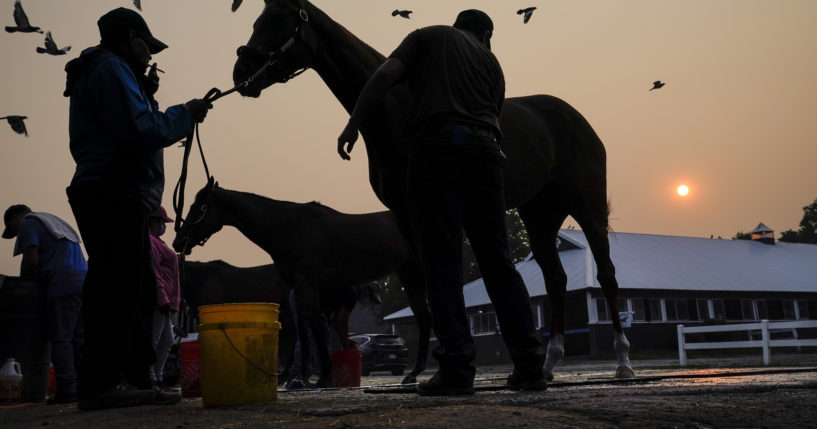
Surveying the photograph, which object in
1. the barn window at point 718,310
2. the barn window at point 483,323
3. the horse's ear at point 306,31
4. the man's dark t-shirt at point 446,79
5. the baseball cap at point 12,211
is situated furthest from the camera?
the barn window at point 483,323

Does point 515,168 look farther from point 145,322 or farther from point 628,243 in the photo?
point 628,243

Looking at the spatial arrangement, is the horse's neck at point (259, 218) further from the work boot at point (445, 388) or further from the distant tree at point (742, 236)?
the distant tree at point (742, 236)

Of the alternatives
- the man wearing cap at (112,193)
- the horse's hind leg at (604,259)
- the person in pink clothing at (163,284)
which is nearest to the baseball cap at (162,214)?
the person in pink clothing at (163,284)

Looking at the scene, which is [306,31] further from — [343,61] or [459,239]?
[459,239]

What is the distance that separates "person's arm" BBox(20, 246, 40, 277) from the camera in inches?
292

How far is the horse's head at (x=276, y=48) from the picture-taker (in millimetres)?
5820

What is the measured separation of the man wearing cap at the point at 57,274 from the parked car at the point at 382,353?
63.4 feet

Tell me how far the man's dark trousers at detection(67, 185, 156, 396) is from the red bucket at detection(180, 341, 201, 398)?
2.32 metres

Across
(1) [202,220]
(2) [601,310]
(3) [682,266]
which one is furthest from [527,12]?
(3) [682,266]

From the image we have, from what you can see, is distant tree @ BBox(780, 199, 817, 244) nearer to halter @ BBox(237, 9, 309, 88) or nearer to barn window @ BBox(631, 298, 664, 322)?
barn window @ BBox(631, 298, 664, 322)

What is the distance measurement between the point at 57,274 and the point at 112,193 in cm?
316

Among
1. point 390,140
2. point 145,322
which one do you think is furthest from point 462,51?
point 145,322

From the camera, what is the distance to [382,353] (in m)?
27.1

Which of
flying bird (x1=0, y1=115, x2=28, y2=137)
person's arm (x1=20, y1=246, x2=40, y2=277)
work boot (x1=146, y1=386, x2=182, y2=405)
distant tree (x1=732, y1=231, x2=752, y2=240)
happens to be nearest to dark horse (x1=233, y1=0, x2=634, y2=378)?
work boot (x1=146, y1=386, x2=182, y2=405)
